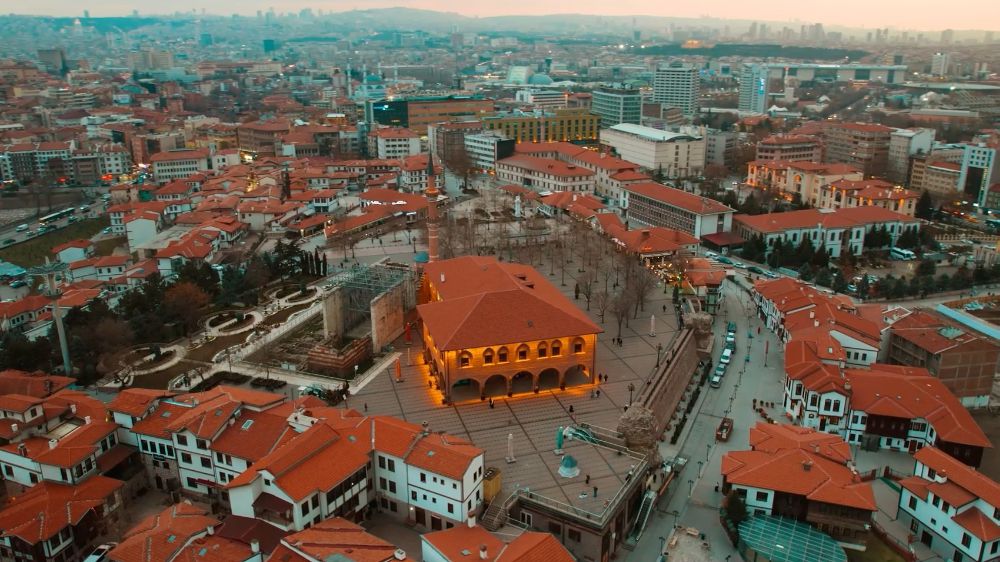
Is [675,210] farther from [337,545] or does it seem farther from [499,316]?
[337,545]

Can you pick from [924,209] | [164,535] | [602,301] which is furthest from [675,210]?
[164,535]

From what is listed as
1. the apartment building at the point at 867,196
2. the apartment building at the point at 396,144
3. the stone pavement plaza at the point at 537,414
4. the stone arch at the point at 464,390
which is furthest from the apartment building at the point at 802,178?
the stone arch at the point at 464,390

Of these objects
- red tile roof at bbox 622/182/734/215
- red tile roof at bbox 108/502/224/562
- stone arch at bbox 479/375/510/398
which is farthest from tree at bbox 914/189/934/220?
red tile roof at bbox 108/502/224/562

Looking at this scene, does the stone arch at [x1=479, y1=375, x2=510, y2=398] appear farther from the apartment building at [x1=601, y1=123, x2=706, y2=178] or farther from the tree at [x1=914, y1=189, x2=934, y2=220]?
the apartment building at [x1=601, y1=123, x2=706, y2=178]

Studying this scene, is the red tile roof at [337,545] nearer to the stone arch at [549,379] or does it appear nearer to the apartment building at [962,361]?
the stone arch at [549,379]

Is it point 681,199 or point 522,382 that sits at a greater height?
point 681,199
